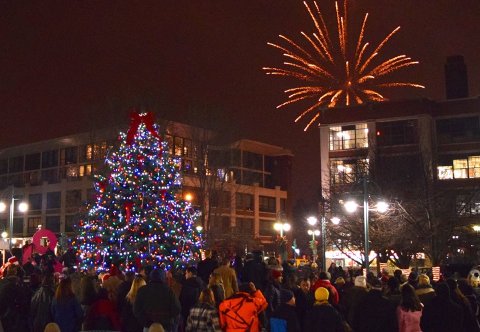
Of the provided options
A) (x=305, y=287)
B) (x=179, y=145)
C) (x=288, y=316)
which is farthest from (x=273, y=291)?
(x=179, y=145)

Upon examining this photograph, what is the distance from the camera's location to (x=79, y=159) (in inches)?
3049

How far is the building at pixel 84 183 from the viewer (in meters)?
69.1

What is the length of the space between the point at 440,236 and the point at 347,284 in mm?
24202

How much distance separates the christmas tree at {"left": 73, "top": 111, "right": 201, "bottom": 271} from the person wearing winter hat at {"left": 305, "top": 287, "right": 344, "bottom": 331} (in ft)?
49.4

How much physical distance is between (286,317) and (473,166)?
4776 centimetres

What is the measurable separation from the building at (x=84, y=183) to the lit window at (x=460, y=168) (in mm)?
21606

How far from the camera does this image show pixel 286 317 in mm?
9430

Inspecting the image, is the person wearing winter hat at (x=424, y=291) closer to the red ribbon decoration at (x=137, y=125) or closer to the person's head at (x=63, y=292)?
the person's head at (x=63, y=292)

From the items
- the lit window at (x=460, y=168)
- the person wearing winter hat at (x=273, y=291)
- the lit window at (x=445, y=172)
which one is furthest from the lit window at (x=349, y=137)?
the person wearing winter hat at (x=273, y=291)

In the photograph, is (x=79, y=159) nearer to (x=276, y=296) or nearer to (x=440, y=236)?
(x=440, y=236)

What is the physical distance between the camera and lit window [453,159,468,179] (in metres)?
52.7

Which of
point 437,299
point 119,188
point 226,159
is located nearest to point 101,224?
point 119,188

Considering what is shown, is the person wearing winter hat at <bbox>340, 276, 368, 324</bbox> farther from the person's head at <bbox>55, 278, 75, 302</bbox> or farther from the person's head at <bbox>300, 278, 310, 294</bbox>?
the person's head at <bbox>55, 278, 75, 302</bbox>

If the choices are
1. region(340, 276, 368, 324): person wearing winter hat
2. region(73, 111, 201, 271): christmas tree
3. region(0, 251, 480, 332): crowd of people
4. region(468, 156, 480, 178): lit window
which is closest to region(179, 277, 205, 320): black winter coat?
region(0, 251, 480, 332): crowd of people
